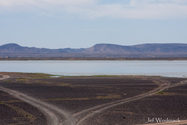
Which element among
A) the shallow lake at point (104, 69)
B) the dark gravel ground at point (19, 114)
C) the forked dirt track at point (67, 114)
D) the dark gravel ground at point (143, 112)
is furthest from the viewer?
the shallow lake at point (104, 69)

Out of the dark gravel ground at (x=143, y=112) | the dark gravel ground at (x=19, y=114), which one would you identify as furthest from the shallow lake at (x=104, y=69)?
the dark gravel ground at (x=19, y=114)

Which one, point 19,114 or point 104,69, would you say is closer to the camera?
point 19,114

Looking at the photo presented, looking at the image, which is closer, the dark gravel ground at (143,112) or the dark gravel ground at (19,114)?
the dark gravel ground at (19,114)

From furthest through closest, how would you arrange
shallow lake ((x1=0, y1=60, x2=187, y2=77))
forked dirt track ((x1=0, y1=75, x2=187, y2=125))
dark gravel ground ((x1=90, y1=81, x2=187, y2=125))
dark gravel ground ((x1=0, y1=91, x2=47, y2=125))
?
1. shallow lake ((x1=0, y1=60, x2=187, y2=77))
2. dark gravel ground ((x1=90, y1=81, x2=187, y2=125))
3. dark gravel ground ((x1=0, y1=91, x2=47, y2=125))
4. forked dirt track ((x1=0, y1=75, x2=187, y2=125))

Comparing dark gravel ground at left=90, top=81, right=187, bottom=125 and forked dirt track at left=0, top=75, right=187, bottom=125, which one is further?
dark gravel ground at left=90, top=81, right=187, bottom=125

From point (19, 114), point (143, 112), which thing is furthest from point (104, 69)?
point (19, 114)

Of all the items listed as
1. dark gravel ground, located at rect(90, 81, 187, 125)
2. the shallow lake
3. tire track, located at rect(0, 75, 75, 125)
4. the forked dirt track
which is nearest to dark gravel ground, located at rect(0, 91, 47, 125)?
tire track, located at rect(0, 75, 75, 125)

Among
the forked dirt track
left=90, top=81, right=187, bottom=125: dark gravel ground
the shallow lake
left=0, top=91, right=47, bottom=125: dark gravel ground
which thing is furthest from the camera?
the shallow lake

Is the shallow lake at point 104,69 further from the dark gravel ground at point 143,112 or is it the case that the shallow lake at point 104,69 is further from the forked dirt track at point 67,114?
the forked dirt track at point 67,114

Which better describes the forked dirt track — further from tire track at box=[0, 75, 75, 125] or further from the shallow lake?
the shallow lake

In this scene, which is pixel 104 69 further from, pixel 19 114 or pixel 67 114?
pixel 19 114

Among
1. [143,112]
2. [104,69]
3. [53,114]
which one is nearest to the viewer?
[53,114]

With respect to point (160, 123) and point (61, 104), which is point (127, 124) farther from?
point (61, 104)

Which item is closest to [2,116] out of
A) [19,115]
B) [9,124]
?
[19,115]
